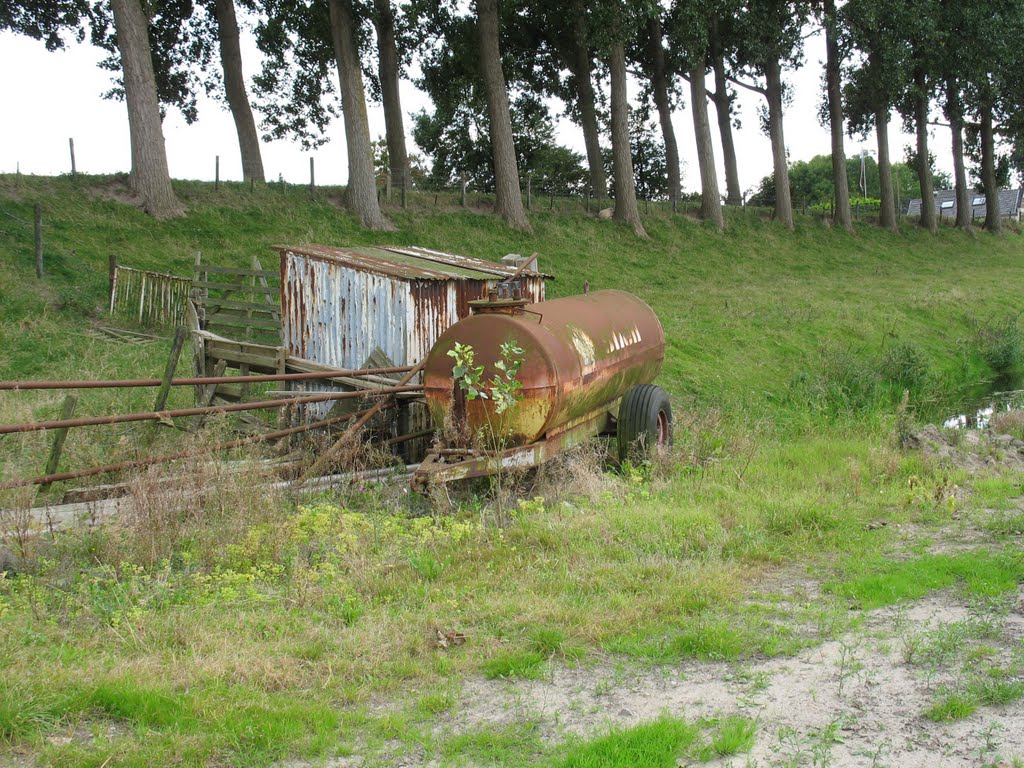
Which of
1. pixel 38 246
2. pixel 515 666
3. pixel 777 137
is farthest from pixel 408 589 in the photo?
pixel 777 137

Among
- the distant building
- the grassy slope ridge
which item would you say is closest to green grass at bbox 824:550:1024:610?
the grassy slope ridge

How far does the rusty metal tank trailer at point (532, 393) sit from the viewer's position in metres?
8.86

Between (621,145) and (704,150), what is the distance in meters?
4.86

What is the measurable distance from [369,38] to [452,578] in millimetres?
24845

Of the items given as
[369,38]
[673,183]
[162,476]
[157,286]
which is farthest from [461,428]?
[673,183]

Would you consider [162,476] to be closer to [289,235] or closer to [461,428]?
[461,428]

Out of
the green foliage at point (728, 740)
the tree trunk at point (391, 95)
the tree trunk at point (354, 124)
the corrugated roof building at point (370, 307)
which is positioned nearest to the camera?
the green foliage at point (728, 740)

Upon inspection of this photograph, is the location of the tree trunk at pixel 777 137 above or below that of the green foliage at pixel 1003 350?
above

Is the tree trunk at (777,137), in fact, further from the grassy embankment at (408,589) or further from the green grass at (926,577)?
the green grass at (926,577)

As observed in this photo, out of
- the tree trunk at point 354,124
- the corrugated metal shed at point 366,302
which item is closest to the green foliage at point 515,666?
the corrugated metal shed at point 366,302

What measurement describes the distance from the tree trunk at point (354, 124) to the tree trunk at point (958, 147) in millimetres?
27654

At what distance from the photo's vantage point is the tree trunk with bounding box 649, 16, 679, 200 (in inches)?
1363

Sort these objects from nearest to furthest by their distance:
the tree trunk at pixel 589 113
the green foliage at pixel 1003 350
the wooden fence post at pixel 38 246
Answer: the wooden fence post at pixel 38 246
the green foliage at pixel 1003 350
the tree trunk at pixel 589 113

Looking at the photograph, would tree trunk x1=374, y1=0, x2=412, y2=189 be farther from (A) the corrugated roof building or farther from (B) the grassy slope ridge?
(A) the corrugated roof building
